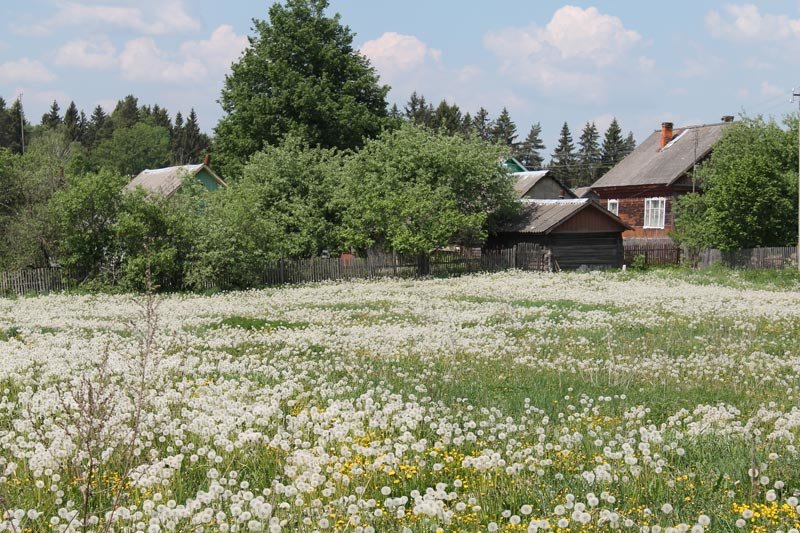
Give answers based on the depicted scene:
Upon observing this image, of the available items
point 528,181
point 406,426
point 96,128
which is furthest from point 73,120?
point 406,426

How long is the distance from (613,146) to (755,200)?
3680 inches

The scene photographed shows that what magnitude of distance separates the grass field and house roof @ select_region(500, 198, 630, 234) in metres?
24.8

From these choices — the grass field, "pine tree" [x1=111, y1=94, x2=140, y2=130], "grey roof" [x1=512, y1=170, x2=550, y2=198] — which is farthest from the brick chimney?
"pine tree" [x1=111, y1=94, x2=140, y2=130]

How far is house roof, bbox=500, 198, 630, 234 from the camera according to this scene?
1766 inches

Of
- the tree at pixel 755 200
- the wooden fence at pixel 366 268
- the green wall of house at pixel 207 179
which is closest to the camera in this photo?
the wooden fence at pixel 366 268

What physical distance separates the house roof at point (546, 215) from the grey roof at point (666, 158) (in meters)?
11.4

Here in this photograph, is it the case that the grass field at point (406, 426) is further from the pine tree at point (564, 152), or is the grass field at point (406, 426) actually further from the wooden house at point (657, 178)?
the pine tree at point (564, 152)

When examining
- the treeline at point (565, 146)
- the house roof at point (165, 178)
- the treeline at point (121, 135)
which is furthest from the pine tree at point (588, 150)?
the house roof at point (165, 178)

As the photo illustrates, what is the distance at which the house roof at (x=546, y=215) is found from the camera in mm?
44844

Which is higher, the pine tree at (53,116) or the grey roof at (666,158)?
the pine tree at (53,116)

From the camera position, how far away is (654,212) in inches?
2302

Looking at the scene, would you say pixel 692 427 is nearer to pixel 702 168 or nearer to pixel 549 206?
pixel 549 206

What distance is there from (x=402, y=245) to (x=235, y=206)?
881 centimetres

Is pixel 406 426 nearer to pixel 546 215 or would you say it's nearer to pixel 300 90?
pixel 546 215
